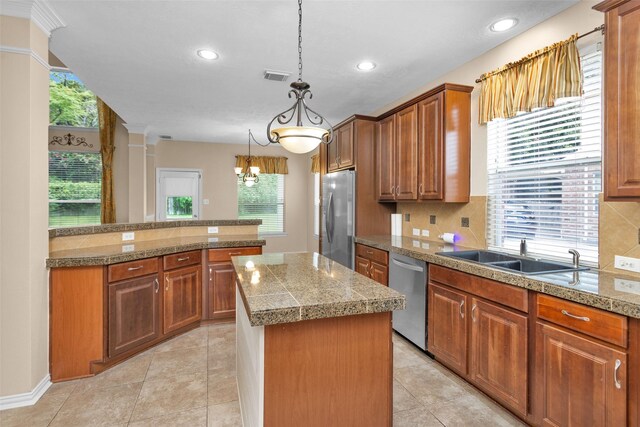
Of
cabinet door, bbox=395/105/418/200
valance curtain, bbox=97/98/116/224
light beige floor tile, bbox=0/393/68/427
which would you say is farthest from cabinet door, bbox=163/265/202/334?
valance curtain, bbox=97/98/116/224

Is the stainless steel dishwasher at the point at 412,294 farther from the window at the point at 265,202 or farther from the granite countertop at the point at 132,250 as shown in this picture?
the window at the point at 265,202

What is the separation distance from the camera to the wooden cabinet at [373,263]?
3443 mm

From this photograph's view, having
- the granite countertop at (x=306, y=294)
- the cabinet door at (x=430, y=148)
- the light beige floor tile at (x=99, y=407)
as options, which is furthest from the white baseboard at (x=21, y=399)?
the cabinet door at (x=430, y=148)

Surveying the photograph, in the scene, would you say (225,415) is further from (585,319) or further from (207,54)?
(207,54)

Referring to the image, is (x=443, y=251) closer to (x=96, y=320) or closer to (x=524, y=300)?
(x=524, y=300)

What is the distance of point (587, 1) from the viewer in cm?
220

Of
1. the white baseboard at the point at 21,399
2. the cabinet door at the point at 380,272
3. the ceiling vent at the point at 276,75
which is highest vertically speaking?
the ceiling vent at the point at 276,75

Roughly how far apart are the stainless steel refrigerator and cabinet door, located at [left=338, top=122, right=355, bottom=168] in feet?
0.55

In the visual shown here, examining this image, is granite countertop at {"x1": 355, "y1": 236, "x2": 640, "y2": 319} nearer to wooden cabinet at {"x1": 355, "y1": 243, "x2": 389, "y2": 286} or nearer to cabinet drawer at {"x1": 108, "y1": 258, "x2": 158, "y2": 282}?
wooden cabinet at {"x1": 355, "y1": 243, "x2": 389, "y2": 286}

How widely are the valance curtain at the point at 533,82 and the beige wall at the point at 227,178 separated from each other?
5.35 meters

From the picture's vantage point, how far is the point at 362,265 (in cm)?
392

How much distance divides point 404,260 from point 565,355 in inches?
59.1

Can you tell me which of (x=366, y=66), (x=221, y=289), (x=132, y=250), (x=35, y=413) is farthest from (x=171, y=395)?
(x=366, y=66)

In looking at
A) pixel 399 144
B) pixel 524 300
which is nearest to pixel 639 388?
pixel 524 300
